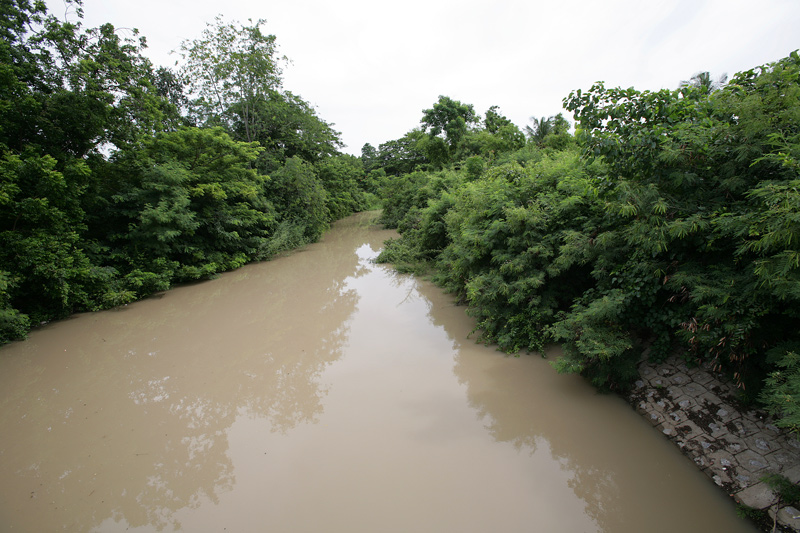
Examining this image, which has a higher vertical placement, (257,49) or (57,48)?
(257,49)

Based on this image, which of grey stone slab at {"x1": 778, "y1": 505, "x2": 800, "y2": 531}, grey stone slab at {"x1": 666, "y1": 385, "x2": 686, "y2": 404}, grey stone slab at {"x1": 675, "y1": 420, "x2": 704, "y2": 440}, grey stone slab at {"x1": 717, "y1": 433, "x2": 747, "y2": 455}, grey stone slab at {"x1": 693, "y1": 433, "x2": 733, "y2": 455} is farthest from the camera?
grey stone slab at {"x1": 666, "y1": 385, "x2": 686, "y2": 404}

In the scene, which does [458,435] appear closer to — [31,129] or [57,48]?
[31,129]

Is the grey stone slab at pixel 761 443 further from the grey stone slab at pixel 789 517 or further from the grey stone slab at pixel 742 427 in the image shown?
the grey stone slab at pixel 789 517

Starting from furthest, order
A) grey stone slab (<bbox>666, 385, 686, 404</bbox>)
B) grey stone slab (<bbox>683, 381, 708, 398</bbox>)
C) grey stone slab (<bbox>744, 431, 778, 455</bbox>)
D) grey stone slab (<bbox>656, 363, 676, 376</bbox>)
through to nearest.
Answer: grey stone slab (<bbox>656, 363, 676, 376</bbox>), grey stone slab (<bbox>666, 385, 686, 404</bbox>), grey stone slab (<bbox>683, 381, 708, 398</bbox>), grey stone slab (<bbox>744, 431, 778, 455</bbox>)

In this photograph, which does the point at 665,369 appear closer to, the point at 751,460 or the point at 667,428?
the point at 667,428

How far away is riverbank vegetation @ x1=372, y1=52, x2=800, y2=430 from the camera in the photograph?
8.46ft

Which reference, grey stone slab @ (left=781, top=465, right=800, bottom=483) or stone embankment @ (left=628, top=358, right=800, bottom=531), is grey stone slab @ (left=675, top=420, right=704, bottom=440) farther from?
grey stone slab @ (left=781, top=465, right=800, bottom=483)

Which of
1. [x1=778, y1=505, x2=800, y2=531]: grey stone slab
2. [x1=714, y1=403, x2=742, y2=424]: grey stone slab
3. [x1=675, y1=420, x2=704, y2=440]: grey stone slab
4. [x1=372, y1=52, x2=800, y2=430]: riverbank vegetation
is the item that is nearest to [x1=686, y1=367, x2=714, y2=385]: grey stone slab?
[x1=372, y1=52, x2=800, y2=430]: riverbank vegetation

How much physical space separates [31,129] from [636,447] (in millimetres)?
11323

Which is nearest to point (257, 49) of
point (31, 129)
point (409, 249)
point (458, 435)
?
point (31, 129)

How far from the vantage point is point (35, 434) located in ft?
13.2

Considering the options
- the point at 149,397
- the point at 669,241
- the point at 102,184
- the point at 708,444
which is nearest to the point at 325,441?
the point at 149,397

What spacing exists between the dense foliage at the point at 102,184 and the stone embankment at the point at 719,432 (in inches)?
372

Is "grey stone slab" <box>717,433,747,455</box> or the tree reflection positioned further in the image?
the tree reflection
